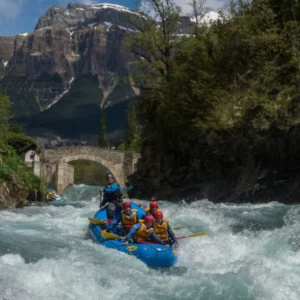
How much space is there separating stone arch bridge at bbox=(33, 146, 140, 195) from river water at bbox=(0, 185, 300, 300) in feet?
75.8

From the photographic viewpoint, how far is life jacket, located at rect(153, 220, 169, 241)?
10.1m

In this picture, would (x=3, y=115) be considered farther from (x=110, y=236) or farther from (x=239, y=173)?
(x=110, y=236)

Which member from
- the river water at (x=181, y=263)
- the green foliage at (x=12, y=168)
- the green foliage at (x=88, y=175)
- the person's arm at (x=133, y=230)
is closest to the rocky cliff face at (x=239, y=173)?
the river water at (x=181, y=263)

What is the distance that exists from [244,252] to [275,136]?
22.5ft

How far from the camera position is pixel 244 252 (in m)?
9.87

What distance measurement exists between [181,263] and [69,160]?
110 feet

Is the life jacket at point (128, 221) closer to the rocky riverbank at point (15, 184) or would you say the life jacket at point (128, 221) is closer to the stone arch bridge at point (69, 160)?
the rocky riverbank at point (15, 184)

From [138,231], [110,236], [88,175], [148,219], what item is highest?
[148,219]

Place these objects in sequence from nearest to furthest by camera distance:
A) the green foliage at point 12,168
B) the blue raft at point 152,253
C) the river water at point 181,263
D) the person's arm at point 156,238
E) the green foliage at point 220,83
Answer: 1. the river water at point 181,263
2. the blue raft at point 152,253
3. the person's arm at point 156,238
4. the green foliage at point 220,83
5. the green foliage at point 12,168

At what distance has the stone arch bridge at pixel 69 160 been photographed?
1480 inches

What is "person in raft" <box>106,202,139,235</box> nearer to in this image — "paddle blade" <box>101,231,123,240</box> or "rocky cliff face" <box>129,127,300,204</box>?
"paddle blade" <box>101,231,123,240</box>


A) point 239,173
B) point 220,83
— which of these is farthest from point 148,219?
point 220,83

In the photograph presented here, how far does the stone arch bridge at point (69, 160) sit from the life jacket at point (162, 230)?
2481 cm

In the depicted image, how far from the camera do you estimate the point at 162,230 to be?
10109mm
